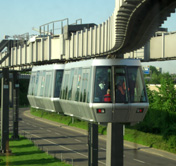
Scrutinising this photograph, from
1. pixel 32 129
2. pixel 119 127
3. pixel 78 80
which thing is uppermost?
pixel 78 80

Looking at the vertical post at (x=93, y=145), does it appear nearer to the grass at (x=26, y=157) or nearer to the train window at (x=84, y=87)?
the train window at (x=84, y=87)

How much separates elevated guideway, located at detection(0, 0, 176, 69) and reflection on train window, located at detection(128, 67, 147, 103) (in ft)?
4.64

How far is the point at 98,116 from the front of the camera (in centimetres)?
2083

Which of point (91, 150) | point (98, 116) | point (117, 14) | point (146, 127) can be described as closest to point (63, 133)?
point (146, 127)

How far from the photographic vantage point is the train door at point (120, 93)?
2046 centimetres

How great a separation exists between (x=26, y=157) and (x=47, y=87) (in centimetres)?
2135

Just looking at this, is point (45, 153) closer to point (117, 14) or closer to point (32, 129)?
point (32, 129)

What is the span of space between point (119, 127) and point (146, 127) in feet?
119

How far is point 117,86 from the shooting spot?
67.4 feet

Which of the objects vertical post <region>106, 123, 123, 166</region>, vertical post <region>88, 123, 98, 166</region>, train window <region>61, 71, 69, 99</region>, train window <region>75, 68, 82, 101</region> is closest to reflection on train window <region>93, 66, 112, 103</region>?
train window <region>75, 68, 82, 101</region>

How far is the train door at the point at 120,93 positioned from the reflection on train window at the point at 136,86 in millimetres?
287

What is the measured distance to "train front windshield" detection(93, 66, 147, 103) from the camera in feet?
67.2

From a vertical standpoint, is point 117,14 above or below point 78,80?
above

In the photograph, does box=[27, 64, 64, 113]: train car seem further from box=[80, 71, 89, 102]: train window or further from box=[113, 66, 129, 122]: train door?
box=[113, 66, 129, 122]: train door
